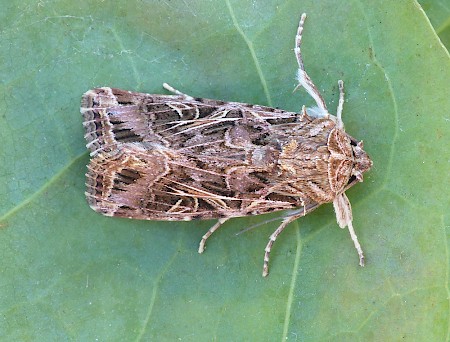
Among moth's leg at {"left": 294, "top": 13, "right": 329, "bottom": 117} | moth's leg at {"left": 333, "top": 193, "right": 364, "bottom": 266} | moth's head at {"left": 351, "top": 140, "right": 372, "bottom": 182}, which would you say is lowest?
moth's leg at {"left": 333, "top": 193, "right": 364, "bottom": 266}

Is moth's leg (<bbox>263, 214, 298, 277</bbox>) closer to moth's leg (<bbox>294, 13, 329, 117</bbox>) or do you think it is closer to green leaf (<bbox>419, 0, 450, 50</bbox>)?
moth's leg (<bbox>294, 13, 329, 117</bbox>)

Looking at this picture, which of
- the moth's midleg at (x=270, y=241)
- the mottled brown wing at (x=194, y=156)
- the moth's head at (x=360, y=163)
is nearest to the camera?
the mottled brown wing at (x=194, y=156)

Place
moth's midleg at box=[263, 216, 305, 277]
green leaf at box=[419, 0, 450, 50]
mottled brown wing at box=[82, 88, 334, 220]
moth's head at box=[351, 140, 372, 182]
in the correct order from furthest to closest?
green leaf at box=[419, 0, 450, 50]
moth's midleg at box=[263, 216, 305, 277]
moth's head at box=[351, 140, 372, 182]
mottled brown wing at box=[82, 88, 334, 220]

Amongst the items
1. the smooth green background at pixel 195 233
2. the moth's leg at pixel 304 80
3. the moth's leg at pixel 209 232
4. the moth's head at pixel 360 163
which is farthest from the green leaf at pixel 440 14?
the moth's leg at pixel 209 232

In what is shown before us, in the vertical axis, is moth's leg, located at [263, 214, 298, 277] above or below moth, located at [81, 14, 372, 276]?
below

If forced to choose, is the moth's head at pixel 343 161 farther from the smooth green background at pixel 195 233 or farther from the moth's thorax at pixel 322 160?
the smooth green background at pixel 195 233

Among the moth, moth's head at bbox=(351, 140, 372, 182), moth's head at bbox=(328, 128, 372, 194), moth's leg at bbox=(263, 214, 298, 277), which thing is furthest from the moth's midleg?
moth's head at bbox=(351, 140, 372, 182)
